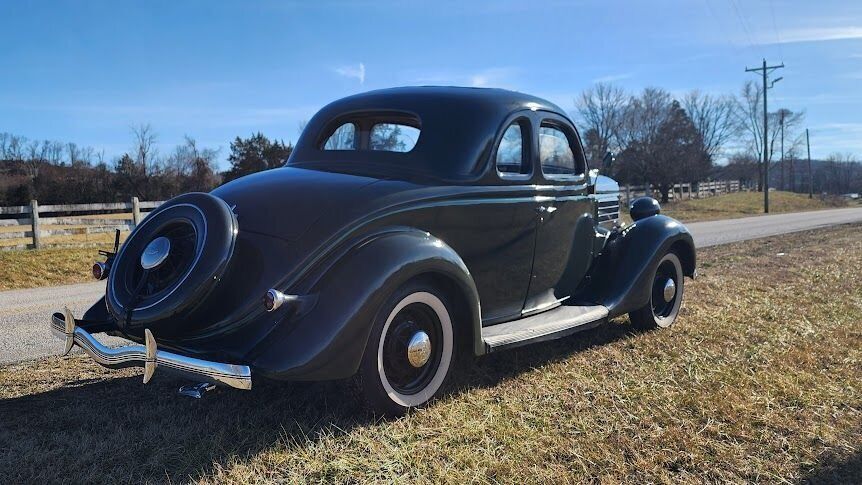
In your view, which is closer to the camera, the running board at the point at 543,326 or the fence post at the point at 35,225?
the running board at the point at 543,326

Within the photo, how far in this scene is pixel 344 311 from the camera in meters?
2.88

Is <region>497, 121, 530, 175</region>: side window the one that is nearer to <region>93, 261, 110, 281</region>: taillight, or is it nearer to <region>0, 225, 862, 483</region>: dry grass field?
<region>0, 225, 862, 483</region>: dry grass field

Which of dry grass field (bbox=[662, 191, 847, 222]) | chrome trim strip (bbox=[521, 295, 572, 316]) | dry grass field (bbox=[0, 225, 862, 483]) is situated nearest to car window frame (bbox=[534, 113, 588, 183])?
chrome trim strip (bbox=[521, 295, 572, 316])

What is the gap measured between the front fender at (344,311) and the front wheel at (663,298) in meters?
2.50

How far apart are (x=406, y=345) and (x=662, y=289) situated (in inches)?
113

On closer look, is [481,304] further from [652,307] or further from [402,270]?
[652,307]

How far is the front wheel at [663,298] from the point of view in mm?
5047

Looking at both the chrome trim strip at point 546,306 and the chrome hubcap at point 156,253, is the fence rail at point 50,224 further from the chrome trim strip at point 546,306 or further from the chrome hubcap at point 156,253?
the chrome trim strip at point 546,306

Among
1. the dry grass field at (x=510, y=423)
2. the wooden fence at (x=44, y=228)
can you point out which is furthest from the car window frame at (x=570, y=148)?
the wooden fence at (x=44, y=228)

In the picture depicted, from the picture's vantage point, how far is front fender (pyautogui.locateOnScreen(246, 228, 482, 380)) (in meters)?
2.79

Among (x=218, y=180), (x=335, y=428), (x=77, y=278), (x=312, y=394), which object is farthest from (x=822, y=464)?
(x=218, y=180)

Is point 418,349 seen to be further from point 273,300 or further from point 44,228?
point 44,228

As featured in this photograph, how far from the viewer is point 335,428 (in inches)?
119

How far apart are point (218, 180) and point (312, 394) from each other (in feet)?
128
